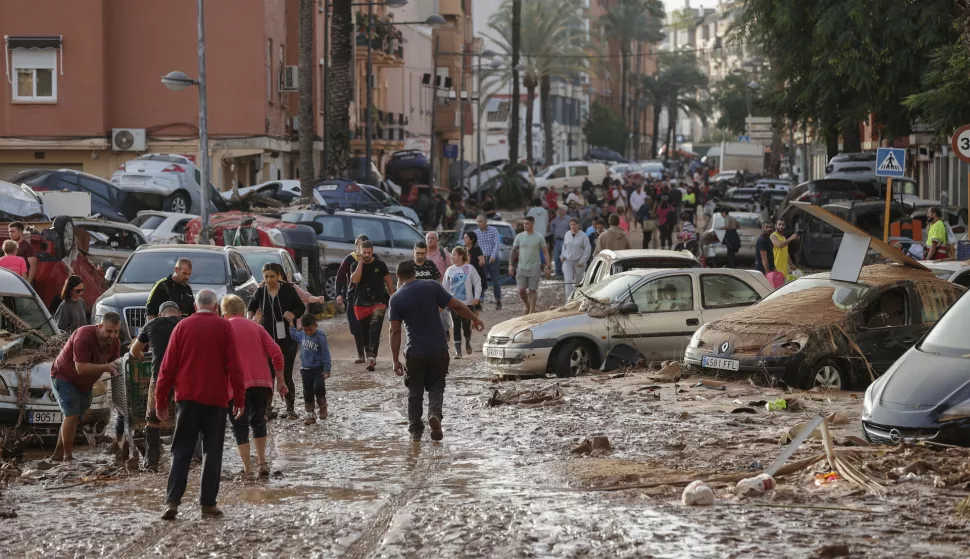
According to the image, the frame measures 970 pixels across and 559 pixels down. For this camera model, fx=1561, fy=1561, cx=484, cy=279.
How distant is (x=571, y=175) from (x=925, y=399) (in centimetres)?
6654

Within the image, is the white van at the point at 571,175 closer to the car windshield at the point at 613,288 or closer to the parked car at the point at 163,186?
the parked car at the point at 163,186

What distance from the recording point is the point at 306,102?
Result: 128 ft

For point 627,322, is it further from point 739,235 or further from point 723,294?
point 739,235

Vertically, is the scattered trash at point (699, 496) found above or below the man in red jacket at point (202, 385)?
below

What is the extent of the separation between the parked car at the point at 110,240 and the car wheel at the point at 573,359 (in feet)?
34.8

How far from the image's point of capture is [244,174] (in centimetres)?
5056

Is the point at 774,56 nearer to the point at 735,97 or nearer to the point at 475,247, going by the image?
the point at 475,247

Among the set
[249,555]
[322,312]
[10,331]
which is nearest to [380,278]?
[10,331]

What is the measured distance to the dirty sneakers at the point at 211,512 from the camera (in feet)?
32.7

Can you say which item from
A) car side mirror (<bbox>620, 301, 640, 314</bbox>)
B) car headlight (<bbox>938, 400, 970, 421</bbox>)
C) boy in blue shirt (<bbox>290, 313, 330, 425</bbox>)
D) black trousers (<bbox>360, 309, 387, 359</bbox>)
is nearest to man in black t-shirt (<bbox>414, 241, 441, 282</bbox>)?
black trousers (<bbox>360, 309, 387, 359</bbox>)

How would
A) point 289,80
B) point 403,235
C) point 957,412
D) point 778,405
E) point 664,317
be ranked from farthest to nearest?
point 289,80 → point 403,235 → point 664,317 → point 778,405 → point 957,412

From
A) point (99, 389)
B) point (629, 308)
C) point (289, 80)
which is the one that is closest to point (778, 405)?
point (629, 308)

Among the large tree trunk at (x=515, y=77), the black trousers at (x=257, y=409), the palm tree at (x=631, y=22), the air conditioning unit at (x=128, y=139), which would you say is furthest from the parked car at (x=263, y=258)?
the palm tree at (x=631, y=22)

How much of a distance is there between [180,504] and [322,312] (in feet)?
57.1
